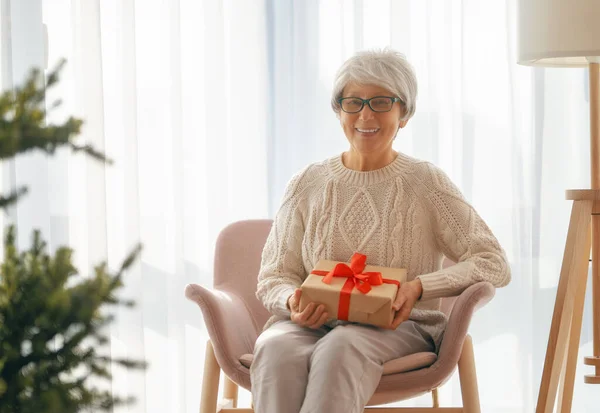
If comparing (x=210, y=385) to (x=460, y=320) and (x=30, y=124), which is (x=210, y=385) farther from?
(x=30, y=124)

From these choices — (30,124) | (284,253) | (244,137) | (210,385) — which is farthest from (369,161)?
(30,124)

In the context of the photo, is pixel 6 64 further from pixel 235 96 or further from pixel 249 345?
pixel 249 345

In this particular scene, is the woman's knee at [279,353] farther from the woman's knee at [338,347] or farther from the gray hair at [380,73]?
the gray hair at [380,73]

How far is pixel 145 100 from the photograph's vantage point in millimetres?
3016

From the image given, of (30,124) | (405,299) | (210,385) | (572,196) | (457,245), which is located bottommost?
(210,385)

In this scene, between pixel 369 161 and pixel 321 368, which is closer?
pixel 321 368

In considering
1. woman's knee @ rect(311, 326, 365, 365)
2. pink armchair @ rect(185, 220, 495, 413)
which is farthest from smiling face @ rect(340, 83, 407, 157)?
woman's knee @ rect(311, 326, 365, 365)

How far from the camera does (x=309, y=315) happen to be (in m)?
2.00

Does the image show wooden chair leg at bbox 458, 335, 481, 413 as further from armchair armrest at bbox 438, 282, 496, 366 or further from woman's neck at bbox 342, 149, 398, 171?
woman's neck at bbox 342, 149, 398, 171

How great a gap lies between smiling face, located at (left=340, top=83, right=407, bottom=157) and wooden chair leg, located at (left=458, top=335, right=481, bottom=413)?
23.3 inches

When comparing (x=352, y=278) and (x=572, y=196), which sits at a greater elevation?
(x=572, y=196)

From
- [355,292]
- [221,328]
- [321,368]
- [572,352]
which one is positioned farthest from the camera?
[572,352]

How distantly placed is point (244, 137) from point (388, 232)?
100cm

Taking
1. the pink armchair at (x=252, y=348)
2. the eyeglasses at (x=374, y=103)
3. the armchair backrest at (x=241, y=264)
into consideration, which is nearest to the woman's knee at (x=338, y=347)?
the pink armchair at (x=252, y=348)
